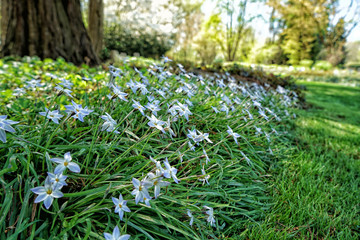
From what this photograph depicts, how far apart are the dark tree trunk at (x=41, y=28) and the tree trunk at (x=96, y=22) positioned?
295 cm

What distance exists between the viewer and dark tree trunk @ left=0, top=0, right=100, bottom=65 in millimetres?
4055

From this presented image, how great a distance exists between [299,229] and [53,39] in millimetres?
4793

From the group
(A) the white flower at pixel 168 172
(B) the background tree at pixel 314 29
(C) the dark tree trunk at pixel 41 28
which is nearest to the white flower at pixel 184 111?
(A) the white flower at pixel 168 172

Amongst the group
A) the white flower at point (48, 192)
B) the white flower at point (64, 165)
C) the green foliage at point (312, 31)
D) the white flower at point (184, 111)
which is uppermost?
the green foliage at point (312, 31)

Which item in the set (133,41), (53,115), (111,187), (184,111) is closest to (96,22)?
(133,41)

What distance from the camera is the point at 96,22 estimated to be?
296 inches

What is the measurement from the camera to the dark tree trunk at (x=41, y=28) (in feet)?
13.3

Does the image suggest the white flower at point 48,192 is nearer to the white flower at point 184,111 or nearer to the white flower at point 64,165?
the white flower at point 64,165

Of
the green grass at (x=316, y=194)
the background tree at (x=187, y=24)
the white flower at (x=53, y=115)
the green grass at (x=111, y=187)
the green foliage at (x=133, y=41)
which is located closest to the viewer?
the green grass at (x=111, y=187)

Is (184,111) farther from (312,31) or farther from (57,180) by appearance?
(312,31)

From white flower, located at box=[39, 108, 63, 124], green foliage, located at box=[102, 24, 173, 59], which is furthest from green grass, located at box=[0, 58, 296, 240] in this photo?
green foliage, located at box=[102, 24, 173, 59]

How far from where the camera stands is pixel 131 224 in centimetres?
95

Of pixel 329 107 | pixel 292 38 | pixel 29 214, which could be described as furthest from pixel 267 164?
pixel 292 38

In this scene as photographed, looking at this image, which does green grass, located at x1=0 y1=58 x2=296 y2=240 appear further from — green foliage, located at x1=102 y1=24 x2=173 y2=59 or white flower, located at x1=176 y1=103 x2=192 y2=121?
green foliage, located at x1=102 y1=24 x2=173 y2=59
